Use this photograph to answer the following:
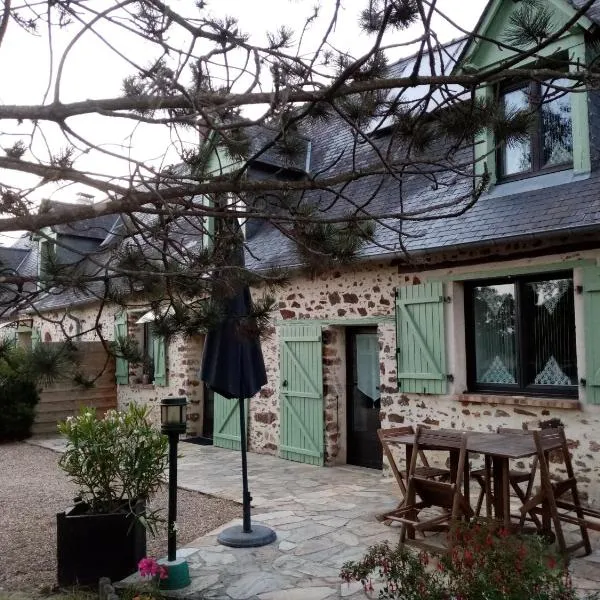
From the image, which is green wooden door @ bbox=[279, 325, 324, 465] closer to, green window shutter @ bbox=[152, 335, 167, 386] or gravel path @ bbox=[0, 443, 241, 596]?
gravel path @ bbox=[0, 443, 241, 596]

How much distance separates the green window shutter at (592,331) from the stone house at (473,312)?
0.04ft

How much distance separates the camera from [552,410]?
5.77m

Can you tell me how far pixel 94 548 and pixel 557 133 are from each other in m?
5.78

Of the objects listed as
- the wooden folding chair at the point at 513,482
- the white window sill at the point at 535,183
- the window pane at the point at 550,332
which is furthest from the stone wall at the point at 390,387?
the white window sill at the point at 535,183

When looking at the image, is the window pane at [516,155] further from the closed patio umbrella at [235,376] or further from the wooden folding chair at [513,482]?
the closed patio umbrella at [235,376]

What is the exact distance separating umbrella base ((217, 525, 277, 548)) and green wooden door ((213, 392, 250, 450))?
4.08 metres

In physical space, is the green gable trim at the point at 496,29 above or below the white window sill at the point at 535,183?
above

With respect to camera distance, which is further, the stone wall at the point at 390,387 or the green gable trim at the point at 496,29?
the green gable trim at the point at 496,29

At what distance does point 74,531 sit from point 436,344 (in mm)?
4130

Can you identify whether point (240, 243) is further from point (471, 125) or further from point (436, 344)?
point (436, 344)

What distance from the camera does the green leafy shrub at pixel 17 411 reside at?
418 inches

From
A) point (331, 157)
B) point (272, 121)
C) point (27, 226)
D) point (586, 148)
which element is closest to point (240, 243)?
point (272, 121)

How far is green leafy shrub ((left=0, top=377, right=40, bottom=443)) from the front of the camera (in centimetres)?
1062

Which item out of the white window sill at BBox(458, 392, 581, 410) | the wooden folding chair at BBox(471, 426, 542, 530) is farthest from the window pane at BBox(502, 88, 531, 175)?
the wooden folding chair at BBox(471, 426, 542, 530)
